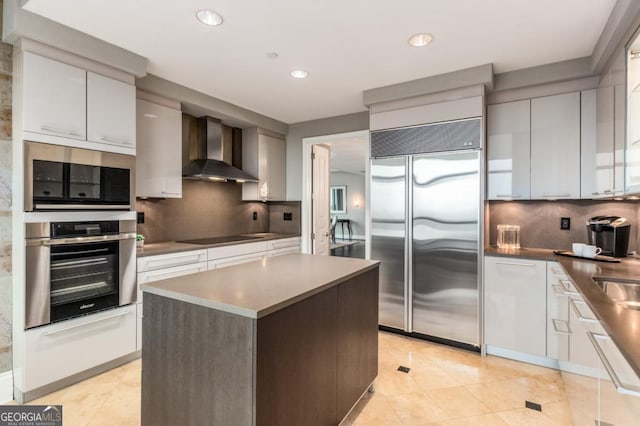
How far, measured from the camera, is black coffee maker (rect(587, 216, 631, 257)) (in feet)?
7.84

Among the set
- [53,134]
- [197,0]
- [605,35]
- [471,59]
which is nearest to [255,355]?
[197,0]

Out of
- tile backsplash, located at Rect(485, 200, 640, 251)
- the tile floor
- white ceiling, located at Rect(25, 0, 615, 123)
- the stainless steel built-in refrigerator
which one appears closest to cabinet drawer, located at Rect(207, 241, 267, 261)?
the tile floor

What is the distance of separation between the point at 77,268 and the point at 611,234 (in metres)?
3.96

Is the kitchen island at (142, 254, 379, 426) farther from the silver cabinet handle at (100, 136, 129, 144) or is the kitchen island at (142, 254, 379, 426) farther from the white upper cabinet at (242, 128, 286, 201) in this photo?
the white upper cabinet at (242, 128, 286, 201)

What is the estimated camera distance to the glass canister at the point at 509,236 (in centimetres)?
313

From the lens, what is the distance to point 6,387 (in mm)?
2145

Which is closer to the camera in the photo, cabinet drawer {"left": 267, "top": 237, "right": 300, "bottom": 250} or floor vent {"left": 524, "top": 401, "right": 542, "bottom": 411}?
floor vent {"left": 524, "top": 401, "right": 542, "bottom": 411}

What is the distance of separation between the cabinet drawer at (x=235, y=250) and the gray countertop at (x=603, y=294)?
247cm

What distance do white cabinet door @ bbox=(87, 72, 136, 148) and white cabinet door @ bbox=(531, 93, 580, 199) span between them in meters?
3.46

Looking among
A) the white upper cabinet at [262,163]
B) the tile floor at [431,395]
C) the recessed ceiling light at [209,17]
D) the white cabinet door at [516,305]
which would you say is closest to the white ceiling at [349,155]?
the white upper cabinet at [262,163]

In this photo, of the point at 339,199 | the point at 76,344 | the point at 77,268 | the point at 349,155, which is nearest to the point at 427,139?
the point at 77,268

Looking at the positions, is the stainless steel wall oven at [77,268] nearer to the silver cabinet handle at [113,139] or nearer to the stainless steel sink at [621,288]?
the silver cabinet handle at [113,139]

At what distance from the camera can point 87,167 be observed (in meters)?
2.35

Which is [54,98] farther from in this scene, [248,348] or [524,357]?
[524,357]
